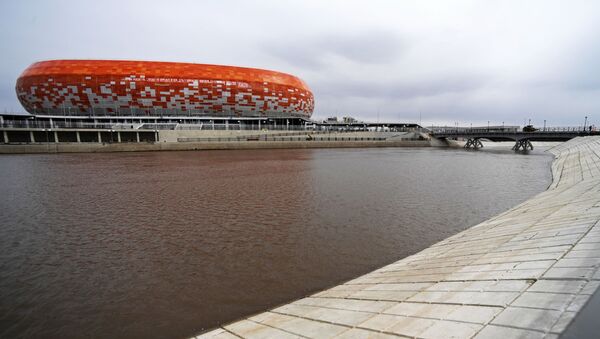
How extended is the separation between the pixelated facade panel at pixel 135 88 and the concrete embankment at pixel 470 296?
294 feet

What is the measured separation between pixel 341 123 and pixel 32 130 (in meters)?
93.6

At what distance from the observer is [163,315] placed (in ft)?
19.7

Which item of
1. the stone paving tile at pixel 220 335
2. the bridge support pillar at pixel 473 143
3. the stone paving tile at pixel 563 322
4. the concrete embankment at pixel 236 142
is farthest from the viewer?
the bridge support pillar at pixel 473 143

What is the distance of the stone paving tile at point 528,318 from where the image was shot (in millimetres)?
2861

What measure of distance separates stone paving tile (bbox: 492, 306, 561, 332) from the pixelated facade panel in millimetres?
92131

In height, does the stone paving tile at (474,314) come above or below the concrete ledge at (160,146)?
below

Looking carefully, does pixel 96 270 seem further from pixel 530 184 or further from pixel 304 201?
pixel 530 184

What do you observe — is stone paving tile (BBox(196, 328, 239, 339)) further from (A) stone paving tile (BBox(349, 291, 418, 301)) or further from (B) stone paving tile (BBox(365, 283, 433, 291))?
(B) stone paving tile (BBox(365, 283, 433, 291))

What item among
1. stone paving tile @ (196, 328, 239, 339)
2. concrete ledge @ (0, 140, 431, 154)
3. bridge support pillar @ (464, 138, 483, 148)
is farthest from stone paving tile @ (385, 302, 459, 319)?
bridge support pillar @ (464, 138, 483, 148)

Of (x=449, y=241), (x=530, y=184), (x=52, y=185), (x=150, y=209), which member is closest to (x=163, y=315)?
(x=449, y=241)

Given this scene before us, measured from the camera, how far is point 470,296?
400cm

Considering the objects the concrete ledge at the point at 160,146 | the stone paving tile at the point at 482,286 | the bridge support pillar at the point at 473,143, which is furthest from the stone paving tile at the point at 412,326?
the bridge support pillar at the point at 473,143

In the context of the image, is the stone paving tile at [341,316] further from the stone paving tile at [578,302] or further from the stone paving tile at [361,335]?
the stone paving tile at [578,302]

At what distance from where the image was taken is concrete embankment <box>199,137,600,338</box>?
3170 millimetres
